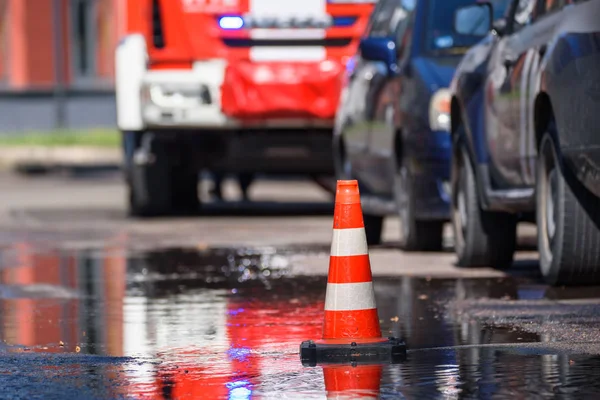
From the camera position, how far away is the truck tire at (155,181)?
1820 cm

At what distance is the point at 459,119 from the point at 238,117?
20.4ft

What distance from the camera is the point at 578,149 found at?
8.77 m

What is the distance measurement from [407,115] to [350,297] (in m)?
5.38

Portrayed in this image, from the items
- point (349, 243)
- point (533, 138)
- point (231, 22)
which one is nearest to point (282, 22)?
point (231, 22)

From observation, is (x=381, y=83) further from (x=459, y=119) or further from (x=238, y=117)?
(x=238, y=117)

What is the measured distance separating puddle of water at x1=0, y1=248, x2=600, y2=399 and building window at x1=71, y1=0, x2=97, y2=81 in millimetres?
29984

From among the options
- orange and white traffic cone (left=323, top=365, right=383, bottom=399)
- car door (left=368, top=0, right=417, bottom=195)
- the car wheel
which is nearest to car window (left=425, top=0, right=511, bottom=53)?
car door (left=368, top=0, right=417, bottom=195)

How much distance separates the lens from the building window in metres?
41.9

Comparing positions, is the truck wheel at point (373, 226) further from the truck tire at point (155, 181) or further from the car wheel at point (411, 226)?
the truck tire at point (155, 181)

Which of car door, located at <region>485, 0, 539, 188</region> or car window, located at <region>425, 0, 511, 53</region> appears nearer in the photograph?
car door, located at <region>485, 0, 539, 188</region>

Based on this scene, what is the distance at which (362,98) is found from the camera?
14070 millimetres

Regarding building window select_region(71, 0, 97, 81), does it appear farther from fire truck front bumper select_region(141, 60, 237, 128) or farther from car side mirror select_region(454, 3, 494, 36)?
car side mirror select_region(454, 3, 494, 36)

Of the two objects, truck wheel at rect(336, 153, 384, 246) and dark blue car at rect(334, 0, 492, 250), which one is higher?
dark blue car at rect(334, 0, 492, 250)

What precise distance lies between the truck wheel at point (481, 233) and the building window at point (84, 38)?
102 ft
